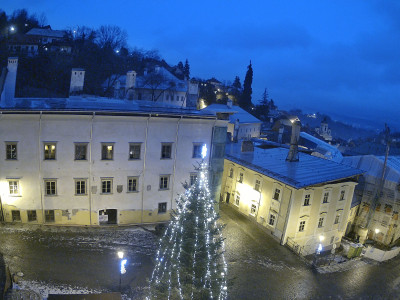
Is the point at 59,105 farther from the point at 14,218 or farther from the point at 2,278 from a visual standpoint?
the point at 2,278

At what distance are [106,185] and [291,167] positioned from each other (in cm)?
1667

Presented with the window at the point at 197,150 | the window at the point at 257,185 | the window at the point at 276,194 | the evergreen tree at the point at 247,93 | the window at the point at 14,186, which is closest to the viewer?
the window at the point at 14,186

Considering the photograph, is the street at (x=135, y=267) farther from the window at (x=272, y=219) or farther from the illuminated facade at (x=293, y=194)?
the illuminated facade at (x=293, y=194)

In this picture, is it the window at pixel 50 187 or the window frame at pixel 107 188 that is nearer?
the window at pixel 50 187

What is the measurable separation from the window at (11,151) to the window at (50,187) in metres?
2.70

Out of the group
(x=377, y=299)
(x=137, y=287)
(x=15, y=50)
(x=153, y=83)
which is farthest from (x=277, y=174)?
(x=15, y=50)

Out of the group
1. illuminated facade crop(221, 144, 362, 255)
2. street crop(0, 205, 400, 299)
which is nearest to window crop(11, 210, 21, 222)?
street crop(0, 205, 400, 299)

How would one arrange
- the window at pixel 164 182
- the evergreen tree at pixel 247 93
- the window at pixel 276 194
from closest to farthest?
the window at pixel 164 182 < the window at pixel 276 194 < the evergreen tree at pixel 247 93

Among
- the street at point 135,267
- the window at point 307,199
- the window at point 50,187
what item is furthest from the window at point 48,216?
the window at point 307,199

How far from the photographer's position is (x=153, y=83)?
2206 inches

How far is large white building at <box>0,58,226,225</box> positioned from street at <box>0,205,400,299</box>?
161 cm

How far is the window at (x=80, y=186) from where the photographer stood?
2241 cm

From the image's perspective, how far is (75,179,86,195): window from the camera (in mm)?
22406


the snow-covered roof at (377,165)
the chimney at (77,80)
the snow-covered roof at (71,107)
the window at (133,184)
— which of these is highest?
the chimney at (77,80)
